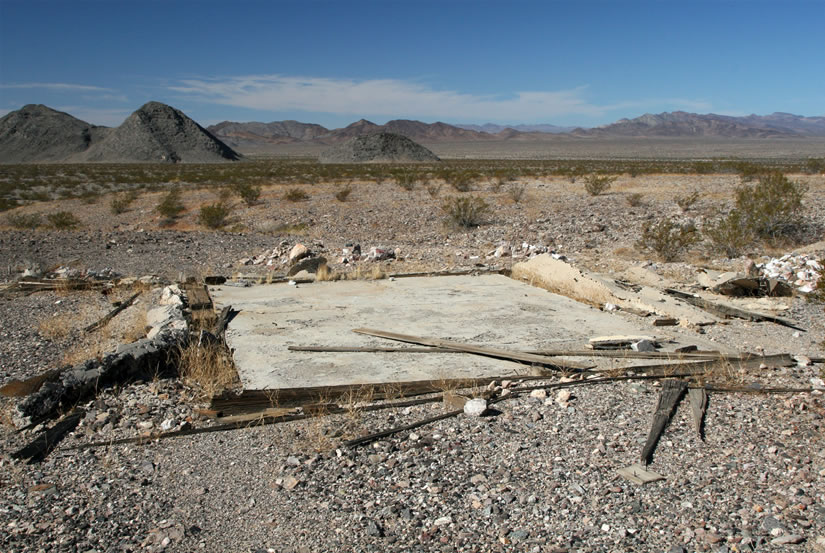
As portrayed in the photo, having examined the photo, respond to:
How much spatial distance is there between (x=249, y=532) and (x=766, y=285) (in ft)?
28.7

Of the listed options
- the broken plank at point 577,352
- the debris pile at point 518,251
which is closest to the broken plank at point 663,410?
the broken plank at point 577,352

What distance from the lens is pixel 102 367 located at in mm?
5973

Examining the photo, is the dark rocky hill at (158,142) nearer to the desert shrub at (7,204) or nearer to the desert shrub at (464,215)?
the desert shrub at (7,204)

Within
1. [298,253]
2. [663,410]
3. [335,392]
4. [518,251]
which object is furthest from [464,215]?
[663,410]

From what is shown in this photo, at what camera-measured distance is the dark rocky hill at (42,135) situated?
98.3 meters

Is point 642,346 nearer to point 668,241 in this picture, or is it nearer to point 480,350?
point 480,350

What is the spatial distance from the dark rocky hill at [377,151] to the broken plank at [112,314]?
68575 mm

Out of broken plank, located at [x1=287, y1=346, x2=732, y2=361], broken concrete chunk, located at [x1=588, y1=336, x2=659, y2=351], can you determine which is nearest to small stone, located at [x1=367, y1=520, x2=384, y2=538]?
broken plank, located at [x1=287, y1=346, x2=732, y2=361]

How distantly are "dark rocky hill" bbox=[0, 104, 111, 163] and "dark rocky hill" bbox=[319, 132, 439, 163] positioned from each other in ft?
144

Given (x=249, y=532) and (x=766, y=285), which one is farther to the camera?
(x=766, y=285)

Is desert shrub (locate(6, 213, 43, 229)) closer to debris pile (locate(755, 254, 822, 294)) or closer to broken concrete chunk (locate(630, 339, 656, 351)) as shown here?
broken concrete chunk (locate(630, 339, 656, 351))

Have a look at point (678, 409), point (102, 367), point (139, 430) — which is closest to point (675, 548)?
point (678, 409)

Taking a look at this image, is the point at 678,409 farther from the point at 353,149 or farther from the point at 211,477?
the point at 353,149

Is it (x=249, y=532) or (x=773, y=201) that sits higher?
(x=773, y=201)
